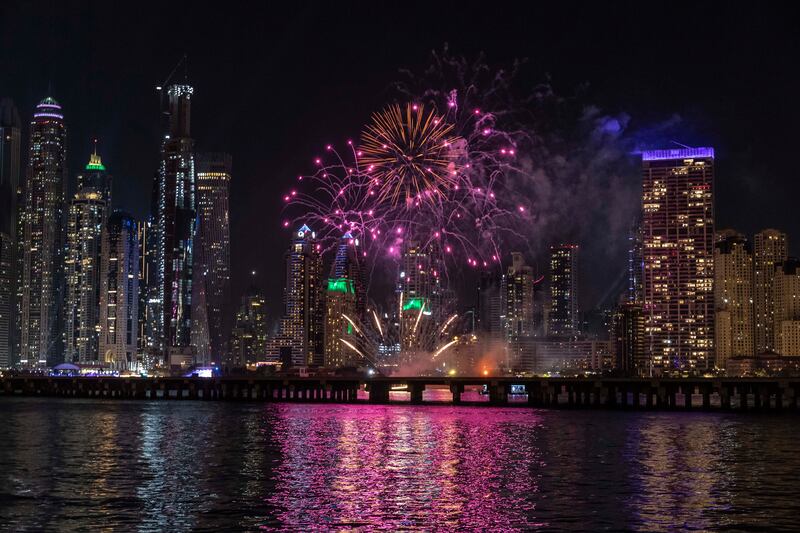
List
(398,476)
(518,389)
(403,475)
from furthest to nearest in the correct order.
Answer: (518,389)
(403,475)
(398,476)

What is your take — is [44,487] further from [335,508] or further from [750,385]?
[750,385]

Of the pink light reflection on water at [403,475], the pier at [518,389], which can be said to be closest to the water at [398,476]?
the pink light reflection on water at [403,475]

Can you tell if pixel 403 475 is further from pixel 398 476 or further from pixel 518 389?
pixel 518 389

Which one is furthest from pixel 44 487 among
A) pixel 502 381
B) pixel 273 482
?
pixel 502 381

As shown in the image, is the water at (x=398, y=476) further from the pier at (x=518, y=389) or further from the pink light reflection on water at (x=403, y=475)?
the pier at (x=518, y=389)

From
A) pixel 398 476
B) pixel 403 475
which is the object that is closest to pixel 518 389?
pixel 403 475

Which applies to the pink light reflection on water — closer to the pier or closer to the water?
the water
